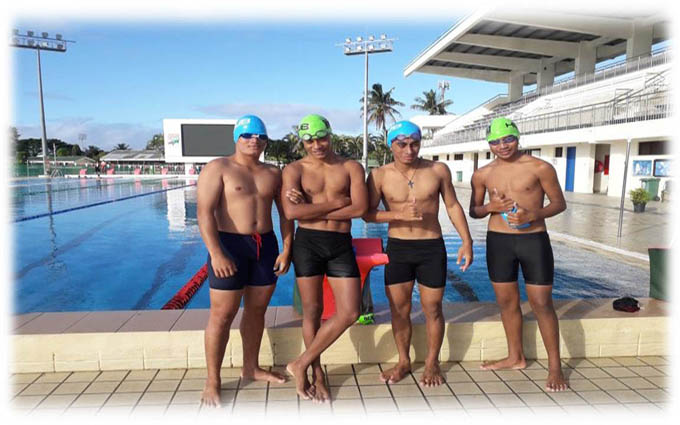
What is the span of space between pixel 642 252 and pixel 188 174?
4141 centimetres

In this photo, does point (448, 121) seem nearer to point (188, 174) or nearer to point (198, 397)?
point (188, 174)

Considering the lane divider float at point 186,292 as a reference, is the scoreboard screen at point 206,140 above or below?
above

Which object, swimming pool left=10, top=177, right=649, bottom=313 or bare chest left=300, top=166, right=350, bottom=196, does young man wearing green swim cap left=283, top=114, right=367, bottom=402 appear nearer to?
bare chest left=300, top=166, right=350, bottom=196

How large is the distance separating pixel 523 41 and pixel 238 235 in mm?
30787

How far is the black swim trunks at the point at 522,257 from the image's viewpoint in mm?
2879

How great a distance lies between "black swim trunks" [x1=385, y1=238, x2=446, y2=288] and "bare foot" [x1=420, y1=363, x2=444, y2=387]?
56cm

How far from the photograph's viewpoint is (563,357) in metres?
3.24

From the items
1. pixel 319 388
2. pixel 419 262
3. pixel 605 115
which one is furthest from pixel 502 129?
pixel 605 115

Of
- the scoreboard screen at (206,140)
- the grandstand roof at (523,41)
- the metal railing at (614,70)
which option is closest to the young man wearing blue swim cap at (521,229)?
the metal railing at (614,70)

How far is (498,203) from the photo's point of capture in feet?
9.50

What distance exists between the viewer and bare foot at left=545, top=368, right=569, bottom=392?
2.76 meters

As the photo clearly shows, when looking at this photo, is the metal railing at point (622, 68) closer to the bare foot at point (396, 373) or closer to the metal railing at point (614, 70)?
the metal railing at point (614, 70)

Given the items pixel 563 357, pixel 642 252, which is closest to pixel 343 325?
pixel 563 357

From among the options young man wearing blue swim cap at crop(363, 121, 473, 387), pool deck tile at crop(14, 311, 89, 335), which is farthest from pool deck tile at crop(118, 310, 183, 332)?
young man wearing blue swim cap at crop(363, 121, 473, 387)
